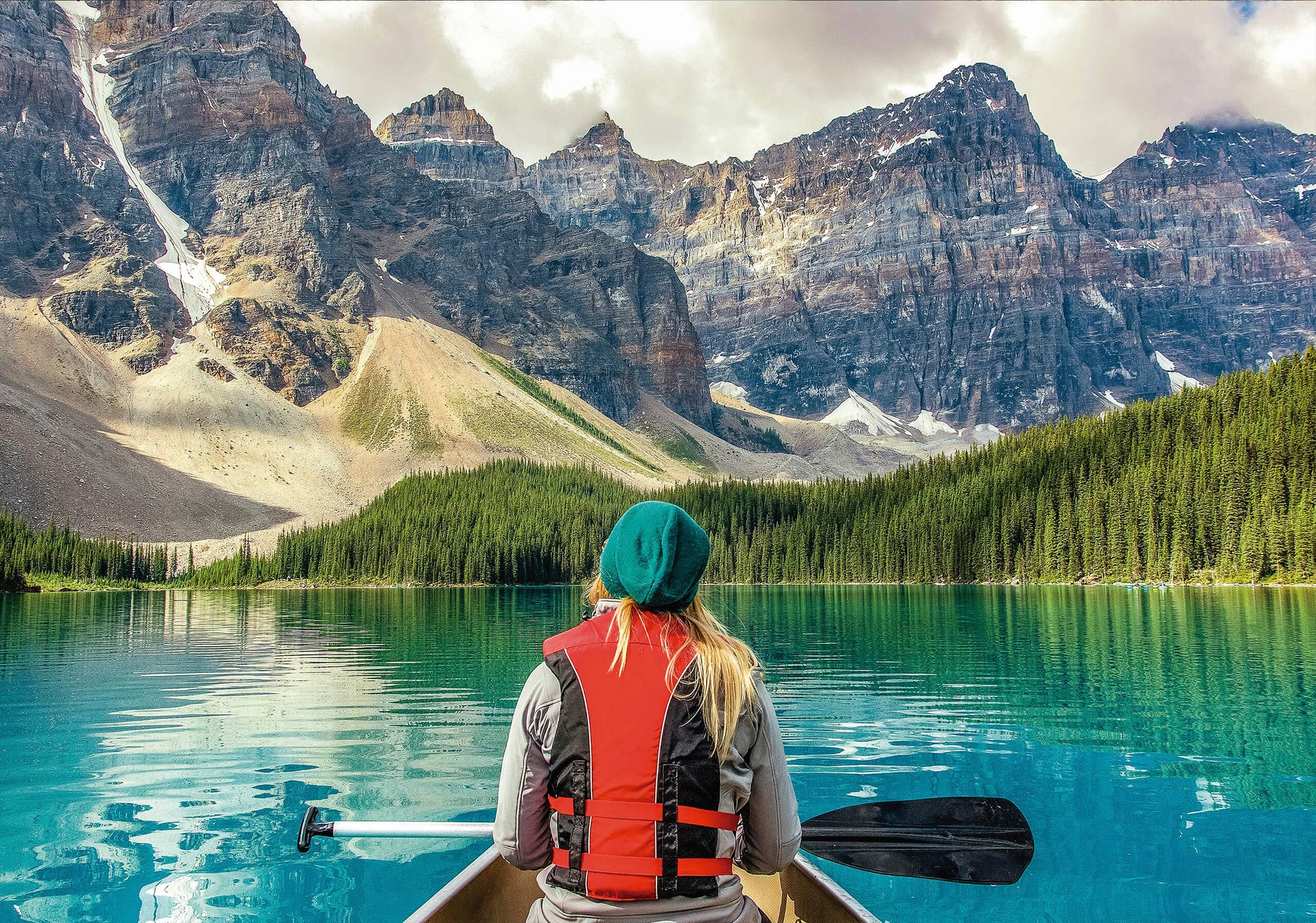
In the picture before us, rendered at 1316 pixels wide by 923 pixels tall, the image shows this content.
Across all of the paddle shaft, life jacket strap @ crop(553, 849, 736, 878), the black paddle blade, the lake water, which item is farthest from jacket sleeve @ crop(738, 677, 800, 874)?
the lake water

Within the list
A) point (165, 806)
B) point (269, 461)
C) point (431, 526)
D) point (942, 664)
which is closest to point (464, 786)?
point (165, 806)

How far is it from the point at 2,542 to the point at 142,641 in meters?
83.5

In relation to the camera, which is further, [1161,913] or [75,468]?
[75,468]

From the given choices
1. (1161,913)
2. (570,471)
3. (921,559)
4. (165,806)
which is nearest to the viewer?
(1161,913)

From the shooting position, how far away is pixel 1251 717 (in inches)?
872

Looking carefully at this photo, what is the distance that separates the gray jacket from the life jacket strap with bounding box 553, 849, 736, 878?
0.13 meters

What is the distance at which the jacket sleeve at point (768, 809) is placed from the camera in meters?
5.50

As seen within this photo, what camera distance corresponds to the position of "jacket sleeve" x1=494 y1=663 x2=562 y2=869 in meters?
5.34

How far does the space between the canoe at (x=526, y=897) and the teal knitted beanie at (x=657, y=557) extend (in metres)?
3.28

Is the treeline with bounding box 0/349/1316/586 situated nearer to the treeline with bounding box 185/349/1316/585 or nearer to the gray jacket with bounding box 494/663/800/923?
the treeline with bounding box 185/349/1316/585

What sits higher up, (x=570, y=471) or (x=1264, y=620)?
(x=570, y=471)

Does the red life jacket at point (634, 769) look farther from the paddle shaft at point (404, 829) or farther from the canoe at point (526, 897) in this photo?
the paddle shaft at point (404, 829)

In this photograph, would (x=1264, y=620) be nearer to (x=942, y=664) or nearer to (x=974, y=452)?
(x=942, y=664)

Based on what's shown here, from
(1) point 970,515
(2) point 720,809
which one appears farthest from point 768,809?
(1) point 970,515
